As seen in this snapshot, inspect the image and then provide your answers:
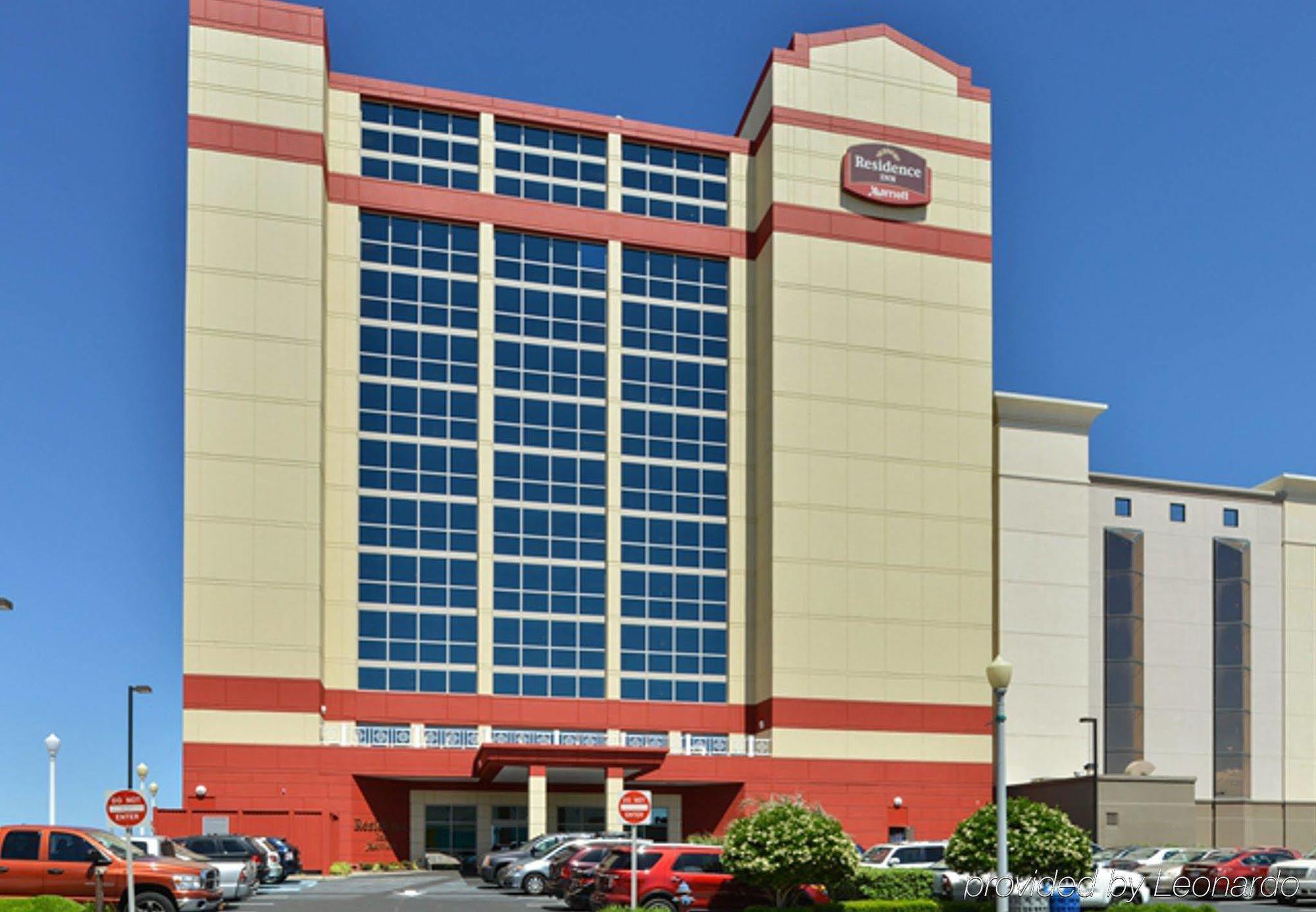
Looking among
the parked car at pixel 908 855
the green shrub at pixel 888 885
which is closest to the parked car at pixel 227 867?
the green shrub at pixel 888 885

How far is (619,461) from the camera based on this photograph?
208 ft

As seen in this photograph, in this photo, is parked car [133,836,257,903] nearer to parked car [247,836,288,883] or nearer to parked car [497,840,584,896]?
parked car [247,836,288,883]

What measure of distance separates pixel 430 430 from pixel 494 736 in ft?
41.9

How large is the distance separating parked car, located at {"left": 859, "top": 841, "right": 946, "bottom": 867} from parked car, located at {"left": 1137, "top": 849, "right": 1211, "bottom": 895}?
762 cm

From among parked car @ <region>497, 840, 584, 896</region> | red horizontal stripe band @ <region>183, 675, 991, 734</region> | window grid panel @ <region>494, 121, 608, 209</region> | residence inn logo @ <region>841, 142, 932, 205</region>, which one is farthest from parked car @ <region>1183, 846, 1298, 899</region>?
window grid panel @ <region>494, 121, 608, 209</region>

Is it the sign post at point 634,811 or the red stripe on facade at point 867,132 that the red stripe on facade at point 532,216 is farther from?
the sign post at point 634,811

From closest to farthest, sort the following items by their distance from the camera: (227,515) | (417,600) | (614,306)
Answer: (227,515), (417,600), (614,306)

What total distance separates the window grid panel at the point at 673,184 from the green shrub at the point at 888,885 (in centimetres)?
3768

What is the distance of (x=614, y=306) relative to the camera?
64.1m

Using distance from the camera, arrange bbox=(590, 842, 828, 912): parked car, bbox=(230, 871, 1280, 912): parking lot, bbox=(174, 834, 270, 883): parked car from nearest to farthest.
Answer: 1. bbox=(590, 842, 828, 912): parked car
2. bbox=(230, 871, 1280, 912): parking lot
3. bbox=(174, 834, 270, 883): parked car

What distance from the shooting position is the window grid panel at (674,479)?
6278 centimetres

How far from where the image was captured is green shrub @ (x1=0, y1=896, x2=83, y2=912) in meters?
25.7

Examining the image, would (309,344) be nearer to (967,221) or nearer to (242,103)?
(242,103)

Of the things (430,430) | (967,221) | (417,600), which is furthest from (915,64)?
(417,600)
